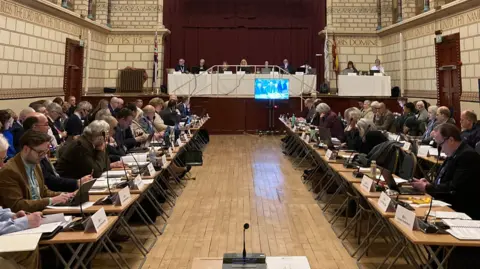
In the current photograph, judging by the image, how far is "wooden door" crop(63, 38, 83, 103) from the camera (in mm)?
14031

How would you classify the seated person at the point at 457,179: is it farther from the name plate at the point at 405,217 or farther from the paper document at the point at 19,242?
the paper document at the point at 19,242

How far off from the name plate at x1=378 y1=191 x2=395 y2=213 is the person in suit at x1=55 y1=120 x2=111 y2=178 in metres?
3.07

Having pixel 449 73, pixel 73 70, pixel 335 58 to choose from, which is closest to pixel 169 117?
pixel 73 70

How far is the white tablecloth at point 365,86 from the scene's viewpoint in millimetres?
16031

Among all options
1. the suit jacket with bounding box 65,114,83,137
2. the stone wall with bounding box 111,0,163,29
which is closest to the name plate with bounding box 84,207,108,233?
the suit jacket with bounding box 65,114,83,137

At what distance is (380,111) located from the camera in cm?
1065

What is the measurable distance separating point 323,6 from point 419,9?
4809 millimetres

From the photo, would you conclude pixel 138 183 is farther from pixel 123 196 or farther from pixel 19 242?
pixel 19 242

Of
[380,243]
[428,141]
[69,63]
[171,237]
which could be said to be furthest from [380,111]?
[69,63]

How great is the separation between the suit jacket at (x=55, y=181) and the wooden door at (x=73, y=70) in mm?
10357

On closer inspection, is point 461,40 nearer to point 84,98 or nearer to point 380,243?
point 380,243

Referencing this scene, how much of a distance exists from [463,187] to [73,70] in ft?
44.7

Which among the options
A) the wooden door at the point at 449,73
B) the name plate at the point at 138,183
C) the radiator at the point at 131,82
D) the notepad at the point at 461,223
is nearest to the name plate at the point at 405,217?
the notepad at the point at 461,223

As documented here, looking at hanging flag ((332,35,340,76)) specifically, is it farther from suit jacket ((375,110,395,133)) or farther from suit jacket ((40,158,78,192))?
suit jacket ((40,158,78,192))
